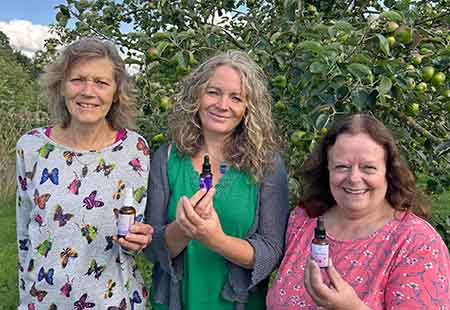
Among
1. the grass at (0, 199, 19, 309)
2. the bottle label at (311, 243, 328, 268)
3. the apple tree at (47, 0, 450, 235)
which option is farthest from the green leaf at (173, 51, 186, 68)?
the grass at (0, 199, 19, 309)

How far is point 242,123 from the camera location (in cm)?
191

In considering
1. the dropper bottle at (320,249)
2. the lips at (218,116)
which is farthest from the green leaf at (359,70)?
the dropper bottle at (320,249)

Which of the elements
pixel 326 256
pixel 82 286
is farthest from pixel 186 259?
pixel 326 256

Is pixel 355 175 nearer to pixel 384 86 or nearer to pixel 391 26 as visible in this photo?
pixel 384 86

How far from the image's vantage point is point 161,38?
222 cm

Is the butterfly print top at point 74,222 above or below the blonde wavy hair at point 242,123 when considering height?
below

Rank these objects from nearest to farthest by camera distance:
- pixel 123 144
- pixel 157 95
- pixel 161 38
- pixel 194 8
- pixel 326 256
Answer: pixel 326 256, pixel 123 144, pixel 161 38, pixel 157 95, pixel 194 8

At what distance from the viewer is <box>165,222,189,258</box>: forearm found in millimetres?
1771

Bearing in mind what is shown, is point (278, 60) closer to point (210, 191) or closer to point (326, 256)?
point (210, 191)

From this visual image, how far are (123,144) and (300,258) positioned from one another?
686mm

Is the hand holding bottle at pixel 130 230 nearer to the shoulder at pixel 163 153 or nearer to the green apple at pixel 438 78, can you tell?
the shoulder at pixel 163 153

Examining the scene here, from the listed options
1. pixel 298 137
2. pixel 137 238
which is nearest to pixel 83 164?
pixel 137 238

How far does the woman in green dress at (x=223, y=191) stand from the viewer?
1820mm

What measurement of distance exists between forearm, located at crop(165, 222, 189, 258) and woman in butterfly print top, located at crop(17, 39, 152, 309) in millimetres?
65
